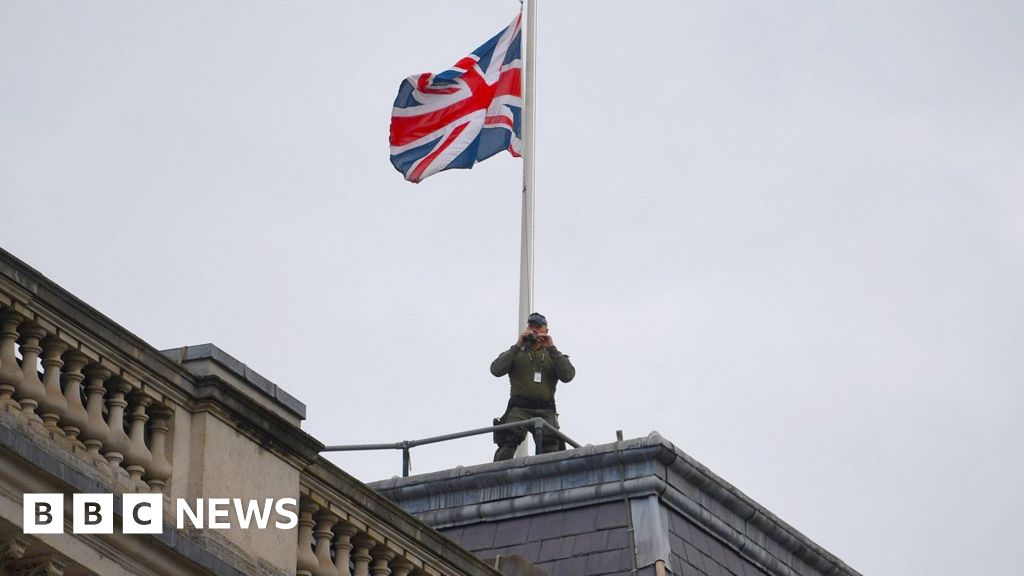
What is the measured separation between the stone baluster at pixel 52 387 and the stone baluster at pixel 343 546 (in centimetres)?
235

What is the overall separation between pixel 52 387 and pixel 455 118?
1711 cm

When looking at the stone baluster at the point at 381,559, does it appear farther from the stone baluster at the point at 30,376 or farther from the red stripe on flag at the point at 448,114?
the red stripe on flag at the point at 448,114

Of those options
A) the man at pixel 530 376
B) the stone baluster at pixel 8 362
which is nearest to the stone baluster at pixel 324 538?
the stone baluster at pixel 8 362

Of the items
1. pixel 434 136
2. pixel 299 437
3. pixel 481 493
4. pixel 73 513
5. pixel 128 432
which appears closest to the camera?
pixel 73 513

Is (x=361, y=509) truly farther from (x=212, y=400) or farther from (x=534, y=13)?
(x=534, y=13)

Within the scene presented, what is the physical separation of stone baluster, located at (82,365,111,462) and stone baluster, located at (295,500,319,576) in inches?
66.4

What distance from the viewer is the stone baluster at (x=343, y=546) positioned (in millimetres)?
13133

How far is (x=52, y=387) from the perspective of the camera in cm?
1145

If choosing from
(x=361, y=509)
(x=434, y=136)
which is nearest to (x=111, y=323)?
(x=361, y=509)

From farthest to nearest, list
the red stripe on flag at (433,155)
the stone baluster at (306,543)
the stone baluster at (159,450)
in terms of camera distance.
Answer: the red stripe on flag at (433,155), the stone baluster at (306,543), the stone baluster at (159,450)

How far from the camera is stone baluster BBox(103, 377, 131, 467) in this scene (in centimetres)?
1163

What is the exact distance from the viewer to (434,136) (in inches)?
1109

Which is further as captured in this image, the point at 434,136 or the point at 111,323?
the point at 434,136

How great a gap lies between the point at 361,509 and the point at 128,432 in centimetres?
183
